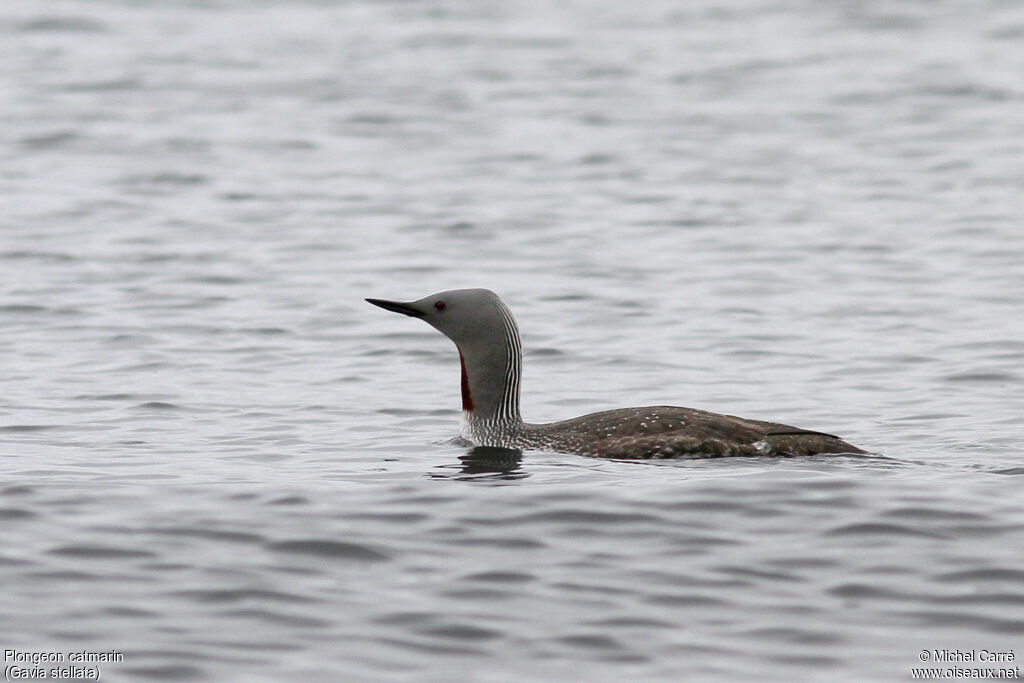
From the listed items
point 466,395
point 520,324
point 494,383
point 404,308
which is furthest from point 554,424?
point 520,324

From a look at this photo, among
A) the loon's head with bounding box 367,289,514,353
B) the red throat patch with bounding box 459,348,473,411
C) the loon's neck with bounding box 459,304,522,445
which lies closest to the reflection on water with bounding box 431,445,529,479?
the loon's neck with bounding box 459,304,522,445

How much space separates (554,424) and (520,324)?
4.04 m

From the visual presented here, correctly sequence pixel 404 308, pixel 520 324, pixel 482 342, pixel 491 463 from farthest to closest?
pixel 520 324, pixel 482 342, pixel 404 308, pixel 491 463

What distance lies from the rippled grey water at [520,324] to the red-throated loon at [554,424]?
17 centimetres

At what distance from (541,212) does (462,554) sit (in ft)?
35.9

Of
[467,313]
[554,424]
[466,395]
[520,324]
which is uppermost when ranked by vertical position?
[467,313]

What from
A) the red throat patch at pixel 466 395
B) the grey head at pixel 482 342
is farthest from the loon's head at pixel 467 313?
the red throat patch at pixel 466 395

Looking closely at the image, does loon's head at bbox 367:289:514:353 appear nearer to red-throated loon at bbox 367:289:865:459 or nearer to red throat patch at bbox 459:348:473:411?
red-throated loon at bbox 367:289:865:459

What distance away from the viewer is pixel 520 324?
13.6m

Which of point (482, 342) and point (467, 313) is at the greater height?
point (467, 313)

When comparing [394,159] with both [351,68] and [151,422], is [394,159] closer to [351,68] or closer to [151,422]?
[351,68]

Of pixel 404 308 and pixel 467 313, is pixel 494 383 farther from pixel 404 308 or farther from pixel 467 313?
pixel 404 308

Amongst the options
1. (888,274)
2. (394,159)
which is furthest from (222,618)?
(394,159)

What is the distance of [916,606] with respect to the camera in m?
6.66
